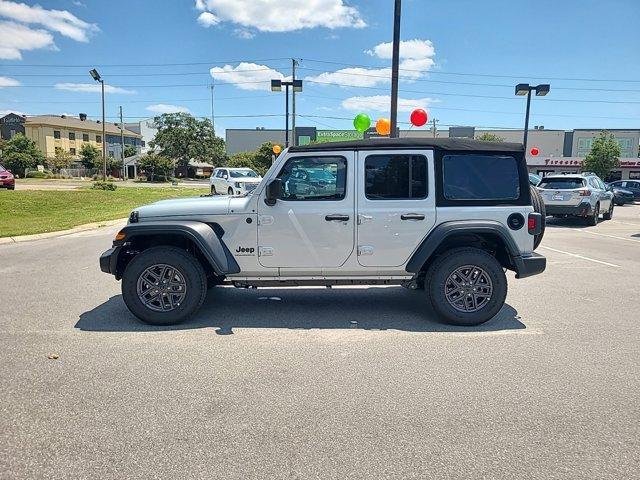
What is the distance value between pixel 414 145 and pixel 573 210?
12.4 metres

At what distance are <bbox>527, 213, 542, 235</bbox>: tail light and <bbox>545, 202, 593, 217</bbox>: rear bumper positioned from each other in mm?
11546

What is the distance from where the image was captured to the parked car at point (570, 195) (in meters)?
15.0

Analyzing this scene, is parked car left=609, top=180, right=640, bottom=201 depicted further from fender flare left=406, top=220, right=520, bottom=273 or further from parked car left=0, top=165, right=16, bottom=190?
parked car left=0, top=165, right=16, bottom=190

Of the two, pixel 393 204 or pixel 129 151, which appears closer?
pixel 393 204

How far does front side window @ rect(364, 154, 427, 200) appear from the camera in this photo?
5.09 meters

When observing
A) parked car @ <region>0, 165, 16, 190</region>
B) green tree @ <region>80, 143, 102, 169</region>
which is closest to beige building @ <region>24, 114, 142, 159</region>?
green tree @ <region>80, 143, 102, 169</region>

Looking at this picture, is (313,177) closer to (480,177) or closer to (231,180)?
(480,177)

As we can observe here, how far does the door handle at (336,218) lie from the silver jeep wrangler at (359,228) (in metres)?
0.01

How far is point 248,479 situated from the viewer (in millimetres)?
2527

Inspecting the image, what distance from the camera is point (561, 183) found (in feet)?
50.9

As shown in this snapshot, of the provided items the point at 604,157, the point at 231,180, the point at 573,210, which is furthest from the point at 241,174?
the point at 604,157

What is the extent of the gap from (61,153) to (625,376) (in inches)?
3373

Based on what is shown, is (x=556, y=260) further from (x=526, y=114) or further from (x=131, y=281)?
(x=526, y=114)

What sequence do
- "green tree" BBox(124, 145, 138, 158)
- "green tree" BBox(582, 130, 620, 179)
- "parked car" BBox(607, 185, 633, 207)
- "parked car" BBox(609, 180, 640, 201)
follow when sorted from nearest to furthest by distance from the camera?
"parked car" BBox(607, 185, 633, 207) → "parked car" BBox(609, 180, 640, 201) → "green tree" BBox(582, 130, 620, 179) → "green tree" BBox(124, 145, 138, 158)
